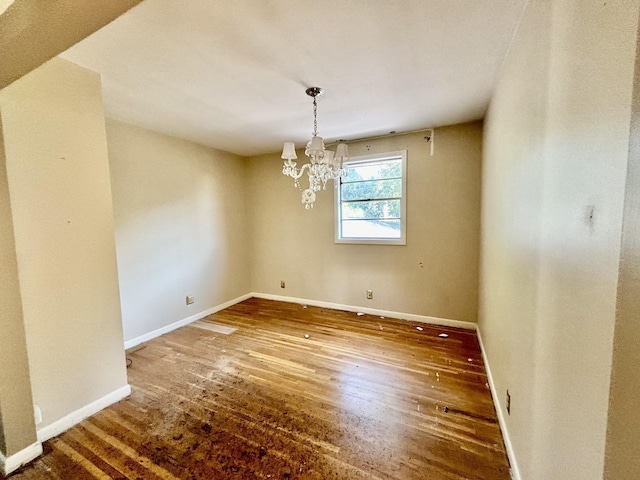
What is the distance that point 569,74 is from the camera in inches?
34.1

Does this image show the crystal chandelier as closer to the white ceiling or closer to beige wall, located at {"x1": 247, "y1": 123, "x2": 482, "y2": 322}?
the white ceiling

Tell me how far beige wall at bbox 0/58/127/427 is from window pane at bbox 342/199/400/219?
9.17ft

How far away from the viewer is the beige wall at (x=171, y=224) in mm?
2920

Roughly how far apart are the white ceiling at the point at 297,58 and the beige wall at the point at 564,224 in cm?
40

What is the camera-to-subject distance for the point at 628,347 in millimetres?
559

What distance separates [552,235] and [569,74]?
0.54m

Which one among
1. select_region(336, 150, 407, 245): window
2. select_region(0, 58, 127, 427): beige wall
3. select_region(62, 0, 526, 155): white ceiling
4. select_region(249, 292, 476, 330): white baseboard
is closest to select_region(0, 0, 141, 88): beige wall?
select_region(62, 0, 526, 155): white ceiling

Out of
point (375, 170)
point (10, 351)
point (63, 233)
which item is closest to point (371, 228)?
point (375, 170)

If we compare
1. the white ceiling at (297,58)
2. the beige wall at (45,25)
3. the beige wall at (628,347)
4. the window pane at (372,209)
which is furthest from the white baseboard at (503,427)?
the beige wall at (45,25)

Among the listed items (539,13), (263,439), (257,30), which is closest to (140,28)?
(257,30)

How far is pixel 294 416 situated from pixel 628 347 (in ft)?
6.08

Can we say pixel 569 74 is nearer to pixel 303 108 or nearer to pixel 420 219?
pixel 303 108

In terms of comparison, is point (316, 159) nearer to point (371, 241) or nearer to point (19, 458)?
point (371, 241)

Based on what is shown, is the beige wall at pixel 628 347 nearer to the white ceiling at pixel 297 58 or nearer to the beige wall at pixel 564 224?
the beige wall at pixel 564 224
